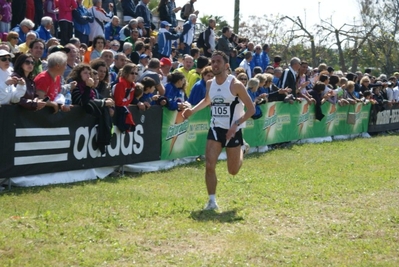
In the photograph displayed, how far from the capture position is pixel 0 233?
7621 mm

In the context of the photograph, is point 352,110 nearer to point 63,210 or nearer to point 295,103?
point 295,103

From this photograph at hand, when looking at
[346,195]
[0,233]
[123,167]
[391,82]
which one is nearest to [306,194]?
[346,195]

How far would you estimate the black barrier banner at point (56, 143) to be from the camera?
33.8ft

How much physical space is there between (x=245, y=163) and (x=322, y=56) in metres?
30.2

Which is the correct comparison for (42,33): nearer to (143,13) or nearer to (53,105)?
(53,105)

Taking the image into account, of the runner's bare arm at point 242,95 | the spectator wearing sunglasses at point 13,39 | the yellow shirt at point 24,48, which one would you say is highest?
the spectator wearing sunglasses at point 13,39

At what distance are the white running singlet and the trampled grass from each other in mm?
1269

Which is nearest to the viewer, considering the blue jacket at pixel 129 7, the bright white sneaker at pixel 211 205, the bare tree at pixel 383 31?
the bright white sneaker at pixel 211 205

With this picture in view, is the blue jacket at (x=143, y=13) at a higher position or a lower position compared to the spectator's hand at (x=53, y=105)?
higher

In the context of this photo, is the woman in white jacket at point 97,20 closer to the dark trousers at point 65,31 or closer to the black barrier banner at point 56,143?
the dark trousers at point 65,31

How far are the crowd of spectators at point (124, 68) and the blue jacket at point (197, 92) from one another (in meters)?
0.02

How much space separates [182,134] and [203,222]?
5.82 metres

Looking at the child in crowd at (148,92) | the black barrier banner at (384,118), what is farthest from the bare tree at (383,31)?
the child in crowd at (148,92)

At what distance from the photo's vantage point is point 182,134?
47.9ft
